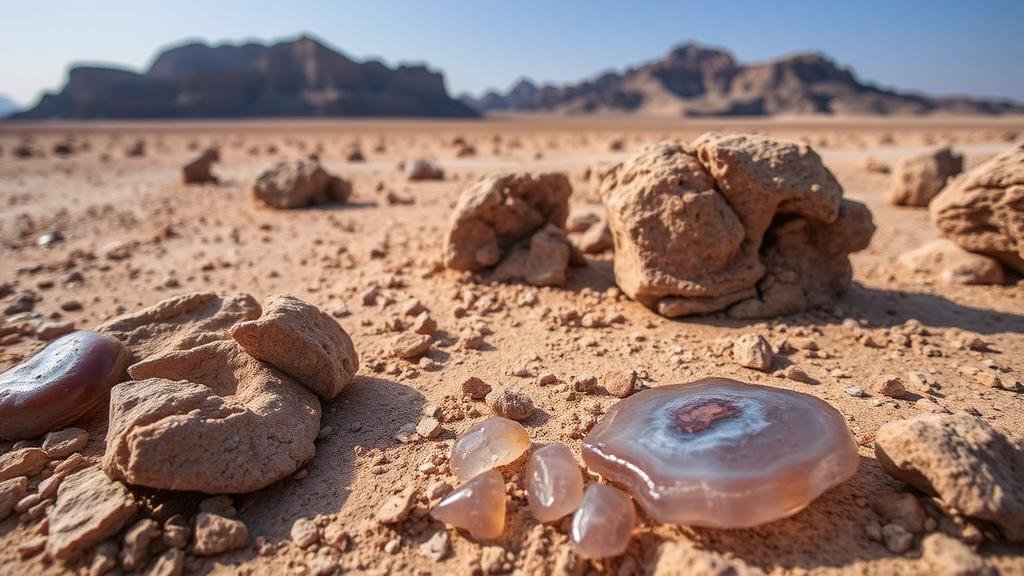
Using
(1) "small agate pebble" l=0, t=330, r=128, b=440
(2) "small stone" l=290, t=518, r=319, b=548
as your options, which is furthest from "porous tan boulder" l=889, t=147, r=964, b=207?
(1) "small agate pebble" l=0, t=330, r=128, b=440

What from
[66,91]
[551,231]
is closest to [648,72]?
[66,91]

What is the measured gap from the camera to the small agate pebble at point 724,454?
5.13 ft

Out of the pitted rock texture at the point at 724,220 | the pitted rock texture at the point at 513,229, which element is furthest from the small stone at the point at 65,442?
the pitted rock texture at the point at 724,220

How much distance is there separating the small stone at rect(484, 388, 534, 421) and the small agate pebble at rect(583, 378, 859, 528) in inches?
14.8

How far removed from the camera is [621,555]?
1.61 m

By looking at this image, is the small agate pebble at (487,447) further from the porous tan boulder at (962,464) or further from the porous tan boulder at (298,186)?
the porous tan boulder at (298,186)

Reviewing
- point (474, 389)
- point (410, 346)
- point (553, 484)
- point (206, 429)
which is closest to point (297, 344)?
point (206, 429)

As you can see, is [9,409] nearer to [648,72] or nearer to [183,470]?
[183,470]

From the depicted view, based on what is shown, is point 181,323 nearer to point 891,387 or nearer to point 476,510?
point 476,510

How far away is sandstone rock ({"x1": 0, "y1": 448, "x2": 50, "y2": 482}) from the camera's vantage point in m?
1.99

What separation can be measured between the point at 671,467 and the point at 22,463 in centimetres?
239

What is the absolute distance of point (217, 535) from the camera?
1701 millimetres

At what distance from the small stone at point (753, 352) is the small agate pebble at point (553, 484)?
1.26 m

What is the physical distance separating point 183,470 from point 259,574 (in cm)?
45
